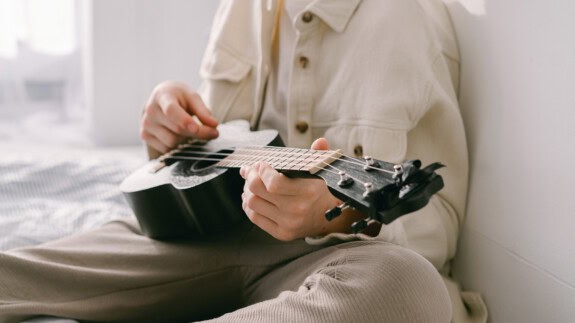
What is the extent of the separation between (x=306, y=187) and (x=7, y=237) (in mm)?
722

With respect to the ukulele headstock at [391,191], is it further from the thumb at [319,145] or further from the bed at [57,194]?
the bed at [57,194]

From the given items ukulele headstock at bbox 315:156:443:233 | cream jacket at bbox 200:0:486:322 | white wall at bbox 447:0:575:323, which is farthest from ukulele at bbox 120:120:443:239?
white wall at bbox 447:0:575:323

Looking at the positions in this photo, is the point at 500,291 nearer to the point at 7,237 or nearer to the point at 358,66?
the point at 358,66

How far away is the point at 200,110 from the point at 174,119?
0.05 meters

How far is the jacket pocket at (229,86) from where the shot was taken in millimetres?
1264

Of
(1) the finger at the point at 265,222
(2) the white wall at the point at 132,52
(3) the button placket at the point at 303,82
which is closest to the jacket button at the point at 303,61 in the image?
(3) the button placket at the point at 303,82

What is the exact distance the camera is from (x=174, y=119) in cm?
114

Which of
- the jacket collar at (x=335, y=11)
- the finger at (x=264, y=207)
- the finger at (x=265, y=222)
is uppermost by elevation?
the jacket collar at (x=335, y=11)

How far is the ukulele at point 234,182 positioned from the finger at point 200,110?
0.03 metres

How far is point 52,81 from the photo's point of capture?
2.18m

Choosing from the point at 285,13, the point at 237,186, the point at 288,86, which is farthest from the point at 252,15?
the point at 237,186

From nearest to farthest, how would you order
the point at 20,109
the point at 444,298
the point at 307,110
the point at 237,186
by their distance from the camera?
the point at 444,298, the point at 237,186, the point at 307,110, the point at 20,109

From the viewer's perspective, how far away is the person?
2.66 ft

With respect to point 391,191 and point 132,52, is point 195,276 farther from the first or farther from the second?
point 132,52
